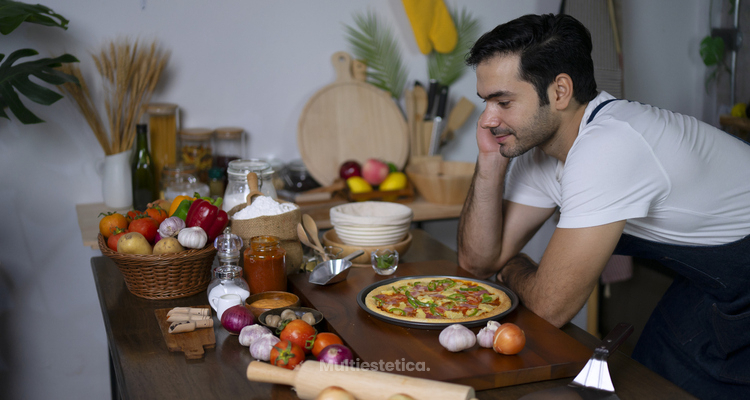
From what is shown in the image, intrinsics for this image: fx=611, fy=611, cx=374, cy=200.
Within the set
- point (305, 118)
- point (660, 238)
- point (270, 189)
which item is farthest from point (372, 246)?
point (305, 118)

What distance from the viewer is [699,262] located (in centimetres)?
160

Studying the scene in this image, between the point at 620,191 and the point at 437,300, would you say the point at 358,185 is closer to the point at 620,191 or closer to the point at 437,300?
the point at 437,300

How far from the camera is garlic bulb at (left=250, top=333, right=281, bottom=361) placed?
119cm

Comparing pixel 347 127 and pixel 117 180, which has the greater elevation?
pixel 347 127

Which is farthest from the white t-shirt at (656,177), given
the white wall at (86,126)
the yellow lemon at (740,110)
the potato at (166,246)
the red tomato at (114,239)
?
the yellow lemon at (740,110)

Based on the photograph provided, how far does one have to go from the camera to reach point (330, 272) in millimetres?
1585

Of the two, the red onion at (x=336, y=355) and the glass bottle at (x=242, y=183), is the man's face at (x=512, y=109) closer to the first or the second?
the glass bottle at (x=242, y=183)

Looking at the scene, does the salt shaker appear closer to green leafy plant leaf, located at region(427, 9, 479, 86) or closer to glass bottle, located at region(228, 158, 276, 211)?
glass bottle, located at region(228, 158, 276, 211)

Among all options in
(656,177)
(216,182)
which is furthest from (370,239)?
(216,182)

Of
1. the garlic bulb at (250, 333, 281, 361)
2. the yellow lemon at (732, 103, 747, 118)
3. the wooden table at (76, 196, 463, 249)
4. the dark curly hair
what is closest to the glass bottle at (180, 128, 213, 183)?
the wooden table at (76, 196, 463, 249)

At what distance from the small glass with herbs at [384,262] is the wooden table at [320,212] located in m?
0.69

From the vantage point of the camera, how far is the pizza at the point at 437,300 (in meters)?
1.33

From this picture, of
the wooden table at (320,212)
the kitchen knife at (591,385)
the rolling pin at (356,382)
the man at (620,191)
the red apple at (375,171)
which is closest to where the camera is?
the rolling pin at (356,382)

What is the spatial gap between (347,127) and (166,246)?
1.53 metres
